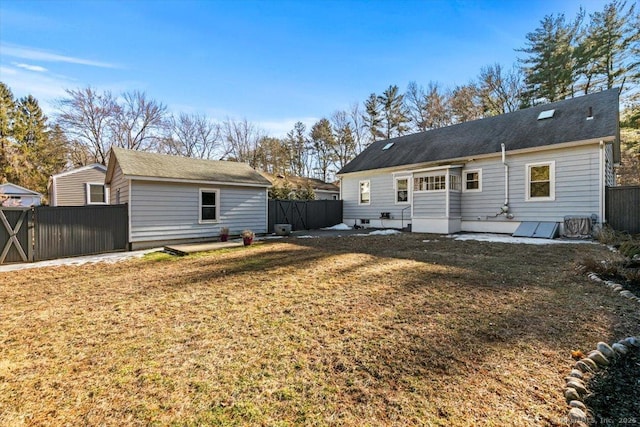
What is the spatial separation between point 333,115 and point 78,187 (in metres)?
21.9

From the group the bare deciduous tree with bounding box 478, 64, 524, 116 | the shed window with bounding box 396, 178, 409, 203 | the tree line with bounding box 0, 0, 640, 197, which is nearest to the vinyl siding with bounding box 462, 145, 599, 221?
the shed window with bounding box 396, 178, 409, 203

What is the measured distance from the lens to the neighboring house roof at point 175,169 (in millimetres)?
9062

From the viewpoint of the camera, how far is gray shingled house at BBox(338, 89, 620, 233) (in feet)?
30.3

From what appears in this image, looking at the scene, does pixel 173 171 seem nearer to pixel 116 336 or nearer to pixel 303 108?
pixel 116 336

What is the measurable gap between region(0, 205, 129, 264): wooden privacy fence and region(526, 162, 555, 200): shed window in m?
13.8

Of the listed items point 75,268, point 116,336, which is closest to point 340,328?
point 116,336

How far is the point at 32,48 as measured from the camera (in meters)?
12.5

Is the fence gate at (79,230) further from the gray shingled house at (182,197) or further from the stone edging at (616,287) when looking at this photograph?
the stone edging at (616,287)

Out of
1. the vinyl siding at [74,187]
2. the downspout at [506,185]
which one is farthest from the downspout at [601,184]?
the vinyl siding at [74,187]

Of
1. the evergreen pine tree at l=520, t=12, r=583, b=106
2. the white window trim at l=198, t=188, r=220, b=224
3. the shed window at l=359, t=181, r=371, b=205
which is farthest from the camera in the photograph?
the evergreen pine tree at l=520, t=12, r=583, b=106

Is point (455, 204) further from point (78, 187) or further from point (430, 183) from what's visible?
point (78, 187)

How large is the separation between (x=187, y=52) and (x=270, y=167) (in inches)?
612

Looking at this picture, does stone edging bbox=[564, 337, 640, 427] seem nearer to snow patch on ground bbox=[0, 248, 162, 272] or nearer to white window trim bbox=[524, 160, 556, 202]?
snow patch on ground bbox=[0, 248, 162, 272]

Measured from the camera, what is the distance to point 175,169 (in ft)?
33.1
